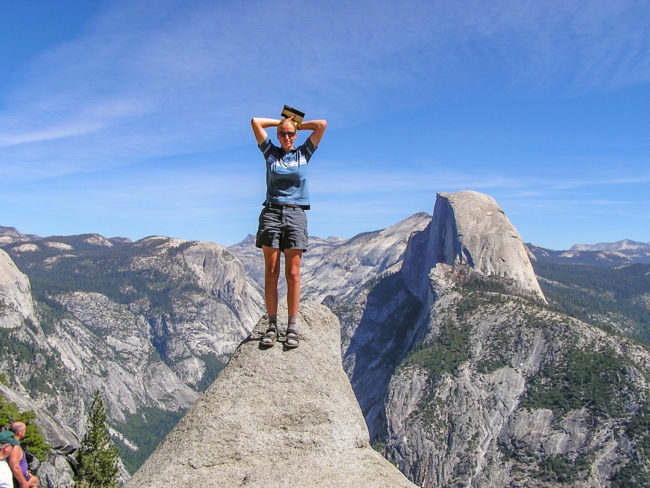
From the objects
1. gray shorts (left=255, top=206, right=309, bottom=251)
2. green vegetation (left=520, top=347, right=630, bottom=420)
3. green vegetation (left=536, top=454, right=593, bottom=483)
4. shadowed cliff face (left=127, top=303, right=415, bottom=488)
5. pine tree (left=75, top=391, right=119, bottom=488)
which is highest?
gray shorts (left=255, top=206, right=309, bottom=251)

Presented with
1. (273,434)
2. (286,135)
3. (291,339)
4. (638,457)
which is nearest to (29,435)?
(291,339)

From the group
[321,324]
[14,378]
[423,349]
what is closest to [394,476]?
[321,324]

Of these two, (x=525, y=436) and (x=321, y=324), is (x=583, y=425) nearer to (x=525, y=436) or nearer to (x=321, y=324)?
(x=525, y=436)

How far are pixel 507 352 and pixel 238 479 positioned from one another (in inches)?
6321

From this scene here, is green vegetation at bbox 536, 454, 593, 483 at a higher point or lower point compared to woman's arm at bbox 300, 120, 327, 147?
lower

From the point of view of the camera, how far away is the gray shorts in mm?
9875

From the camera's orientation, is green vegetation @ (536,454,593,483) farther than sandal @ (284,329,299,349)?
Yes

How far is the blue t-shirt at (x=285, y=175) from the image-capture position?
9.89 m

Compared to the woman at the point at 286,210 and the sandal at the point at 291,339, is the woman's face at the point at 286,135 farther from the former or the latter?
the sandal at the point at 291,339

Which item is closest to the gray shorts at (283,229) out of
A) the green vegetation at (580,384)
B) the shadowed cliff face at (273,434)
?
the shadowed cliff face at (273,434)

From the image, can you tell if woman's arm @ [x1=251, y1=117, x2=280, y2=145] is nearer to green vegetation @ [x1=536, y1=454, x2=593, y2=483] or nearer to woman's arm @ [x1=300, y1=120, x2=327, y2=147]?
woman's arm @ [x1=300, y1=120, x2=327, y2=147]

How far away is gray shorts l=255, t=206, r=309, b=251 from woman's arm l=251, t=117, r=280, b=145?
4.40ft

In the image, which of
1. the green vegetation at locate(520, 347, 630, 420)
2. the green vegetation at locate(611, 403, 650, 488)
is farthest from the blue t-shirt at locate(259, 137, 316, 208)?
the green vegetation at locate(520, 347, 630, 420)

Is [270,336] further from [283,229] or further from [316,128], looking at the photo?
[316,128]
